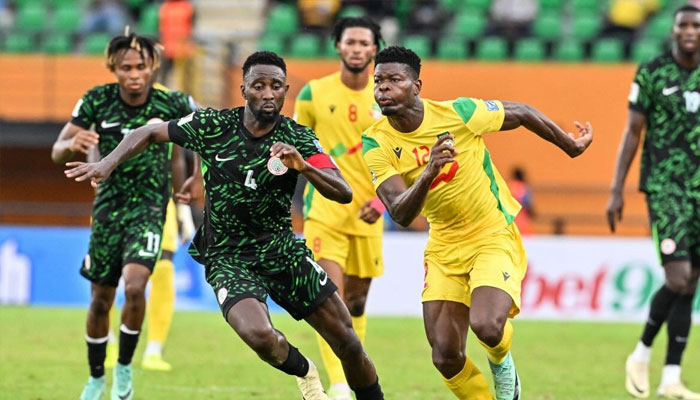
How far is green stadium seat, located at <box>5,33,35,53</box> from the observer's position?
22562 millimetres

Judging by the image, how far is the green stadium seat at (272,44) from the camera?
2194 centimetres

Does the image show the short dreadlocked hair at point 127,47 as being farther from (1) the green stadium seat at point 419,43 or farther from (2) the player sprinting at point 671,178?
(1) the green stadium seat at point 419,43

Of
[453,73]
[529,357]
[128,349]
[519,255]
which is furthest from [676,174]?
[453,73]

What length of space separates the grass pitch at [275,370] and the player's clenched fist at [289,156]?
10.5ft

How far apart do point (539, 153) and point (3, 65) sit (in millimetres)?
9934

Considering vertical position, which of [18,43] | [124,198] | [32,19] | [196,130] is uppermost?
[196,130]

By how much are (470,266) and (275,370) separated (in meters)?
4.02

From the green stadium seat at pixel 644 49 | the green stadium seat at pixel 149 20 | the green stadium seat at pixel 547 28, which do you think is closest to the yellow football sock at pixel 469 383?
the green stadium seat at pixel 644 49

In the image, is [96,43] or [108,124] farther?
[96,43]

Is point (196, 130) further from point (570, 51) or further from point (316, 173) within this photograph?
point (570, 51)

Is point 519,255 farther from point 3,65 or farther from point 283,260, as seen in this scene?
point 3,65

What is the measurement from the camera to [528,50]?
2183cm

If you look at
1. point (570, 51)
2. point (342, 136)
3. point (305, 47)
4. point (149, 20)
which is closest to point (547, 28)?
point (570, 51)

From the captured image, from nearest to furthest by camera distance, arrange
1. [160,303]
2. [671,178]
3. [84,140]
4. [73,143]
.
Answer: [84,140] < [73,143] < [671,178] < [160,303]
